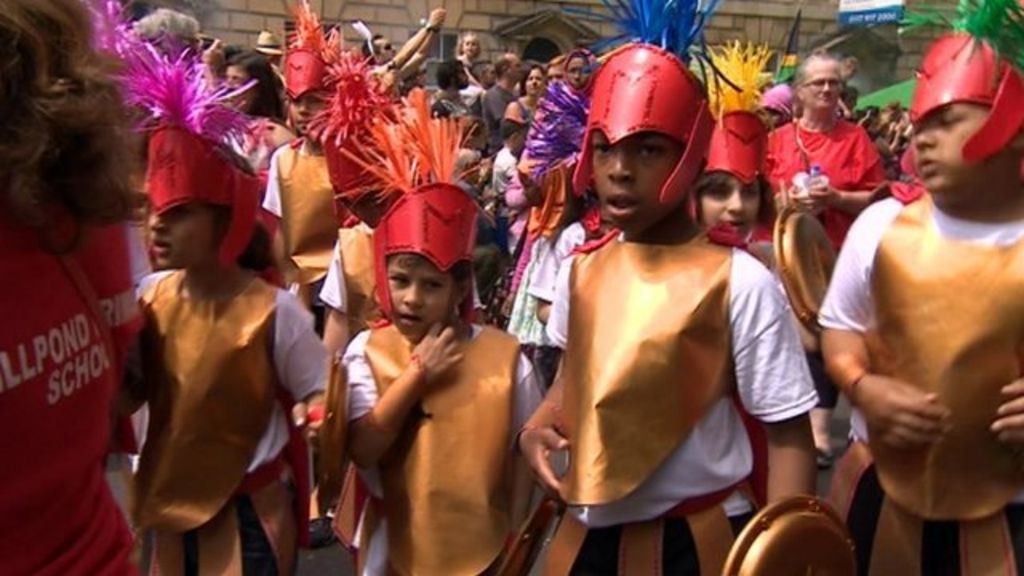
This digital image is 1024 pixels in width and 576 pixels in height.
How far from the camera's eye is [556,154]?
363cm

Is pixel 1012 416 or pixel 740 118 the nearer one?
pixel 1012 416

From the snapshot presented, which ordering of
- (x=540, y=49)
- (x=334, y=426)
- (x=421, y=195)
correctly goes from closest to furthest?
(x=334, y=426) → (x=421, y=195) → (x=540, y=49)

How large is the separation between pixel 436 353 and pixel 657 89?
0.95 m

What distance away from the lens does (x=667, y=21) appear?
9.87 ft

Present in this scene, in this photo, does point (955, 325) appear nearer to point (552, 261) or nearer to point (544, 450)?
point (544, 450)

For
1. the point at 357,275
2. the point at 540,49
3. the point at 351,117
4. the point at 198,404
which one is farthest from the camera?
the point at 540,49

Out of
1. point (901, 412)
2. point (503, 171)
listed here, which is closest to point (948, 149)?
point (901, 412)

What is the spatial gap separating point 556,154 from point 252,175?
0.78m

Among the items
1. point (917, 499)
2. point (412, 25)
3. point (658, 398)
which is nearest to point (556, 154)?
point (658, 398)

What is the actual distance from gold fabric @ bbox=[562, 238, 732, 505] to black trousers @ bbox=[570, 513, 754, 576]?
0.46 feet

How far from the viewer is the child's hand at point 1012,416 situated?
9.21ft

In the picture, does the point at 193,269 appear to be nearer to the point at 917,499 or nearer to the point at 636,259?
the point at 636,259

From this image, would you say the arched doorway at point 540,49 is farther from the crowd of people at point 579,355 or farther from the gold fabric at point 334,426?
the gold fabric at point 334,426

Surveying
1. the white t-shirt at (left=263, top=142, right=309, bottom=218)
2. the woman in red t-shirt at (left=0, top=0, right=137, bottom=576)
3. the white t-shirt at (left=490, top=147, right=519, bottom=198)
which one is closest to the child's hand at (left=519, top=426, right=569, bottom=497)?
the woman in red t-shirt at (left=0, top=0, right=137, bottom=576)
